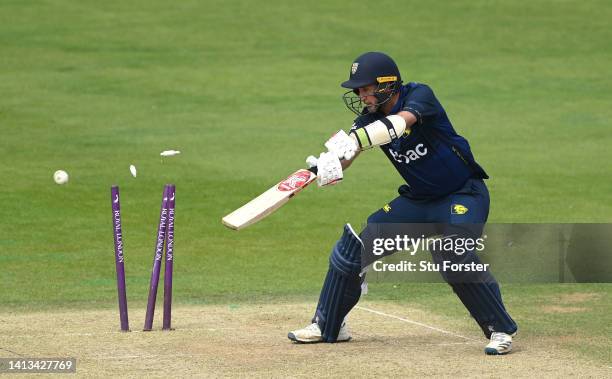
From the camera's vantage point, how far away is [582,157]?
693 inches

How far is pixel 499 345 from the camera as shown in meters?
8.37

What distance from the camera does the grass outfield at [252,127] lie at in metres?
11.8

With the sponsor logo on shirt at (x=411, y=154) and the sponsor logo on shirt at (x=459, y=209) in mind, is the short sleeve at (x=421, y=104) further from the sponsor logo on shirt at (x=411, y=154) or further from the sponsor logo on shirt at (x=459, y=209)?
the sponsor logo on shirt at (x=459, y=209)

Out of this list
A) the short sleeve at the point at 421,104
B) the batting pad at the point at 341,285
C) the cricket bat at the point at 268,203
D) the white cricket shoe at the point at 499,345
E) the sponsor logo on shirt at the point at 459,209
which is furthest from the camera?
the batting pad at the point at 341,285

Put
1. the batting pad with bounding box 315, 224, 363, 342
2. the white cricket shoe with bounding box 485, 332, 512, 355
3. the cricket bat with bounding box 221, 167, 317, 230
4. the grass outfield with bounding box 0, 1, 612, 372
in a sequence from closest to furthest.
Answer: the cricket bat with bounding box 221, 167, 317, 230
the white cricket shoe with bounding box 485, 332, 512, 355
the batting pad with bounding box 315, 224, 363, 342
the grass outfield with bounding box 0, 1, 612, 372

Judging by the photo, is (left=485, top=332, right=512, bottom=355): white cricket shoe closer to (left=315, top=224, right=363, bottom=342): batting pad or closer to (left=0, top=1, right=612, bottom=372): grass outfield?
(left=0, top=1, right=612, bottom=372): grass outfield


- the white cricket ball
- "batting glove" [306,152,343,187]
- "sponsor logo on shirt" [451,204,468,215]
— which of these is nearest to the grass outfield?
the white cricket ball

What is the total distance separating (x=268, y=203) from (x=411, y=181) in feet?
3.43

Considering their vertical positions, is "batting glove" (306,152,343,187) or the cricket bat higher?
"batting glove" (306,152,343,187)

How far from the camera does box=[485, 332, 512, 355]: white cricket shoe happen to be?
8.36m

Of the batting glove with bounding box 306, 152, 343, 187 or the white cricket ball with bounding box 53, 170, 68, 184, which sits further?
the white cricket ball with bounding box 53, 170, 68, 184

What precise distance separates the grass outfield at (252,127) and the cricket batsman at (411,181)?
0.90 metres

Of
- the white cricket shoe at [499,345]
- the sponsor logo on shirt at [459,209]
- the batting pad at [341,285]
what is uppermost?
the sponsor logo on shirt at [459,209]

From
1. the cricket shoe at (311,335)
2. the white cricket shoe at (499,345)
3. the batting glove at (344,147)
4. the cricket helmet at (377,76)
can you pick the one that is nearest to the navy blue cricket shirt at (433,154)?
the cricket helmet at (377,76)
